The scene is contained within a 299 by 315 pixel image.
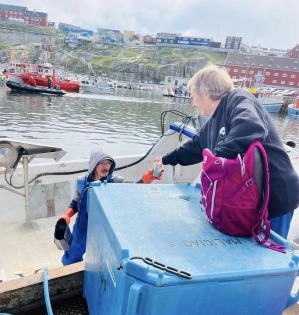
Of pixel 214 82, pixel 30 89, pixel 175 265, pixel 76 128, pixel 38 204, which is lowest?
pixel 76 128

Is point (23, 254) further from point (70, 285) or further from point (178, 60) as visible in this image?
point (178, 60)

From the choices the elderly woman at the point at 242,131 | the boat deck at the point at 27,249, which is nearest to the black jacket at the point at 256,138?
the elderly woman at the point at 242,131

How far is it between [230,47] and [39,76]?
83777 millimetres

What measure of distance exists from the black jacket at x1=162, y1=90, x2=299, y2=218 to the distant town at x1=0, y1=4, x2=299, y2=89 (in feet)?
113

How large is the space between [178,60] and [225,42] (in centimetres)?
2219

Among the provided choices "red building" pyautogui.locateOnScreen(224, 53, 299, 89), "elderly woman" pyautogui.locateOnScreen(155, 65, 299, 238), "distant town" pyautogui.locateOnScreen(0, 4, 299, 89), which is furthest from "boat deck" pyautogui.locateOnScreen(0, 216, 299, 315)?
"red building" pyautogui.locateOnScreen(224, 53, 299, 89)

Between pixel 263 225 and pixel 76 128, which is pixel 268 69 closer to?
pixel 76 128

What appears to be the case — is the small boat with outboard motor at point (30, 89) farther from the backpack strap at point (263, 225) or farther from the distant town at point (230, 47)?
the backpack strap at point (263, 225)

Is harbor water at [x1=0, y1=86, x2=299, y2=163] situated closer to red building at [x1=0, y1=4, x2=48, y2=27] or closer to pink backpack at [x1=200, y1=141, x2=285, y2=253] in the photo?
pink backpack at [x1=200, y1=141, x2=285, y2=253]

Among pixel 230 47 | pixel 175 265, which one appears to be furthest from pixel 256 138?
pixel 230 47

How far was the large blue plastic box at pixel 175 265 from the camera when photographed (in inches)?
45.1

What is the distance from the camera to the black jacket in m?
1.65

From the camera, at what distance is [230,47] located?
4075 inches

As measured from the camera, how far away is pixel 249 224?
5.06 feet
